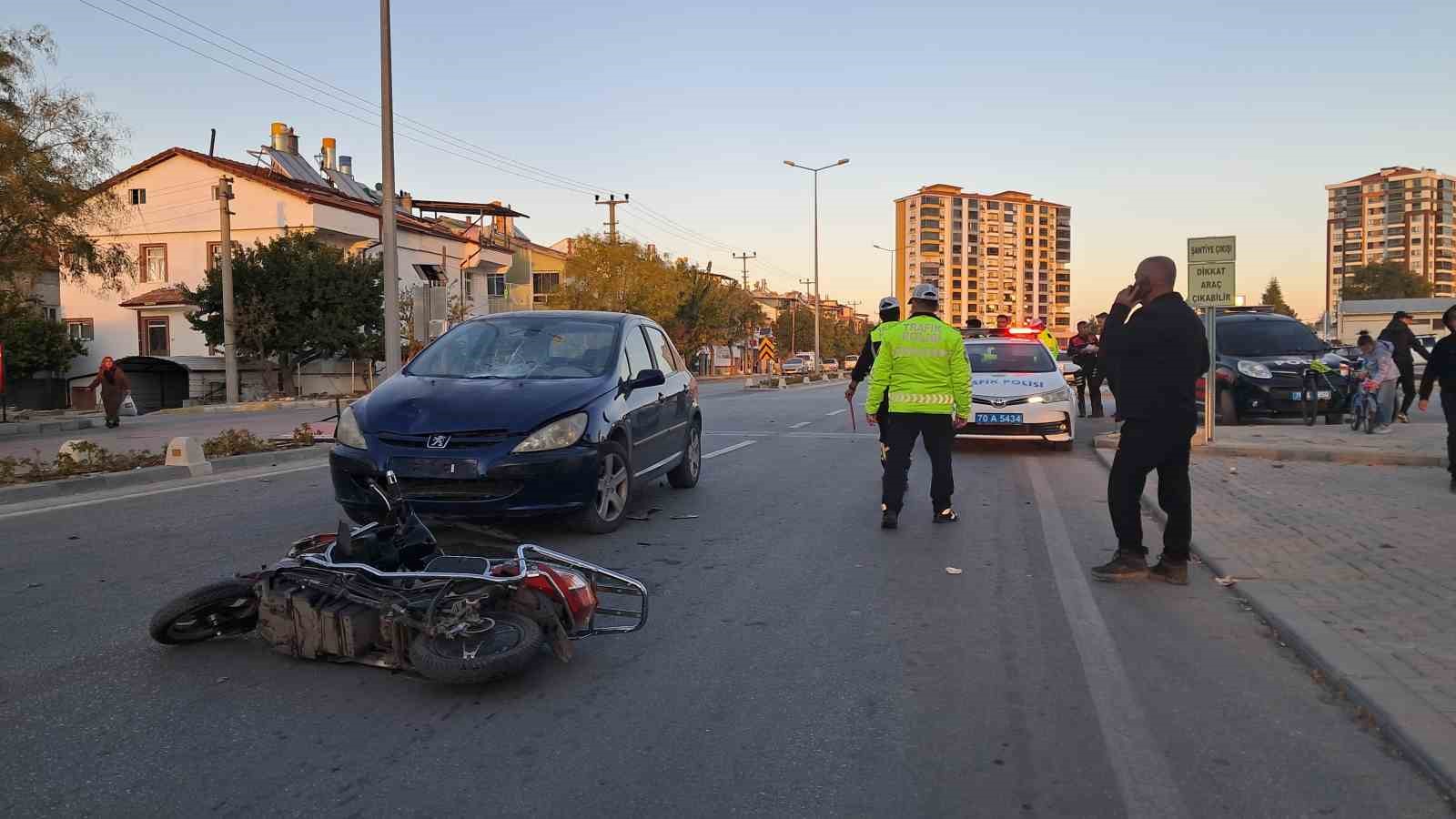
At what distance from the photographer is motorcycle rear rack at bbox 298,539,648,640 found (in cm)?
424

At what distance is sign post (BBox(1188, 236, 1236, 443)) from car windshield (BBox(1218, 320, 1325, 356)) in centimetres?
352

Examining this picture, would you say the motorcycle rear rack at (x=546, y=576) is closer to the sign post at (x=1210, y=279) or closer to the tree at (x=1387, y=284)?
the sign post at (x=1210, y=279)

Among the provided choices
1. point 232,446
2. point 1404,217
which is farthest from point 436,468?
point 1404,217

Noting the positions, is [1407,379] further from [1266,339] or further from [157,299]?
[157,299]

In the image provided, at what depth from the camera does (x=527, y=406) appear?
669cm

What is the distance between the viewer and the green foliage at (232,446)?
12102 mm

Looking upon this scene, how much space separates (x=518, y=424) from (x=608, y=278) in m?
52.6

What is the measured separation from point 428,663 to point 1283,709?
327 cm

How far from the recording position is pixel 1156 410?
589 cm

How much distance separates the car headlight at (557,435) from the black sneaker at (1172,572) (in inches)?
143

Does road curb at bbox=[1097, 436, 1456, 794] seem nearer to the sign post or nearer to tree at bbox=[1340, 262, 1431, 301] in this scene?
the sign post

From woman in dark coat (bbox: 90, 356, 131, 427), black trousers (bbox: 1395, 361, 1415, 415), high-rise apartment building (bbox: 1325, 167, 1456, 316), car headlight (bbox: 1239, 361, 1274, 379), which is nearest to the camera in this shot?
car headlight (bbox: 1239, 361, 1274, 379)

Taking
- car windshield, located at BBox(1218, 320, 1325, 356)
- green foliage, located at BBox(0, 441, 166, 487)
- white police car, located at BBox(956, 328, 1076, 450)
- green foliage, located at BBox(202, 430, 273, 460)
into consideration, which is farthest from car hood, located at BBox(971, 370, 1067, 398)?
green foliage, located at BBox(0, 441, 166, 487)

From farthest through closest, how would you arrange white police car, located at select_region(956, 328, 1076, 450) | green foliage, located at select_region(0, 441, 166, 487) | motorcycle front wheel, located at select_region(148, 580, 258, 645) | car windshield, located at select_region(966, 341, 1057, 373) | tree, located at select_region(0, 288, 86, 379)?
tree, located at select_region(0, 288, 86, 379), car windshield, located at select_region(966, 341, 1057, 373), white police car, located at select_region(956, 328, 1076, 450), green foliage, located at select_region(0, 441, 166, 487), motorcycle front wheel, located at select_region(148, 580, 258, 645)
